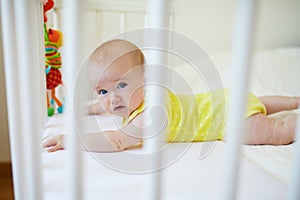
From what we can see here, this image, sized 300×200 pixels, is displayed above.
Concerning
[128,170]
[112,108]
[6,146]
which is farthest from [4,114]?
[128,170]

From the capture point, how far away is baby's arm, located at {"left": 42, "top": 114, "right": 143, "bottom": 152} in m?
0.65

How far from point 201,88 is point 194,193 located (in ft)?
2.29

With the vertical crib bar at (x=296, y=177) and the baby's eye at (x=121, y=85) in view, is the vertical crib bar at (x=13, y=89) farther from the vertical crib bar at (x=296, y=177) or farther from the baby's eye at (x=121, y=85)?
the vertical crib bar at (x=296, y=177)

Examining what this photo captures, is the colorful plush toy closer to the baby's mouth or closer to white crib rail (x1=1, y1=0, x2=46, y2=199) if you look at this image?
the baby's mouth

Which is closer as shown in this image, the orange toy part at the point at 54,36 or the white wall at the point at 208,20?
the orange toy part at the point at 54,36

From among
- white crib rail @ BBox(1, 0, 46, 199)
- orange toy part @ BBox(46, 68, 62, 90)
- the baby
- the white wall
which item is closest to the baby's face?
the baby

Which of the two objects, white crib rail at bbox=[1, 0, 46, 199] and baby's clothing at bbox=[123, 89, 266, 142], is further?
baby's clothing at bbox=[123, 89, 266, 142]

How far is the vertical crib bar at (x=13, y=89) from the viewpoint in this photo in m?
0.40

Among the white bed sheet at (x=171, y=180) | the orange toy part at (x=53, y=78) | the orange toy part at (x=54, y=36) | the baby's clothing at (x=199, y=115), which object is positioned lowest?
the white bed sheet at (x=171, y=180)

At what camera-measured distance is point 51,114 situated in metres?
1.01

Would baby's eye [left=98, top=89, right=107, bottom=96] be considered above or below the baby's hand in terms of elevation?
above

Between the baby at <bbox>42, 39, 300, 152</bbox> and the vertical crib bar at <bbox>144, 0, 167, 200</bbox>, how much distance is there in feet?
0.38

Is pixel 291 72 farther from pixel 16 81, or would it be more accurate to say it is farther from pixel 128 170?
pixel 16 81

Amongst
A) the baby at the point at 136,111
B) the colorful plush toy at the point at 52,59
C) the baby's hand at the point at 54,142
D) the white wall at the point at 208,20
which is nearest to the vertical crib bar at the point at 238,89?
the baby at the point at 136,111
